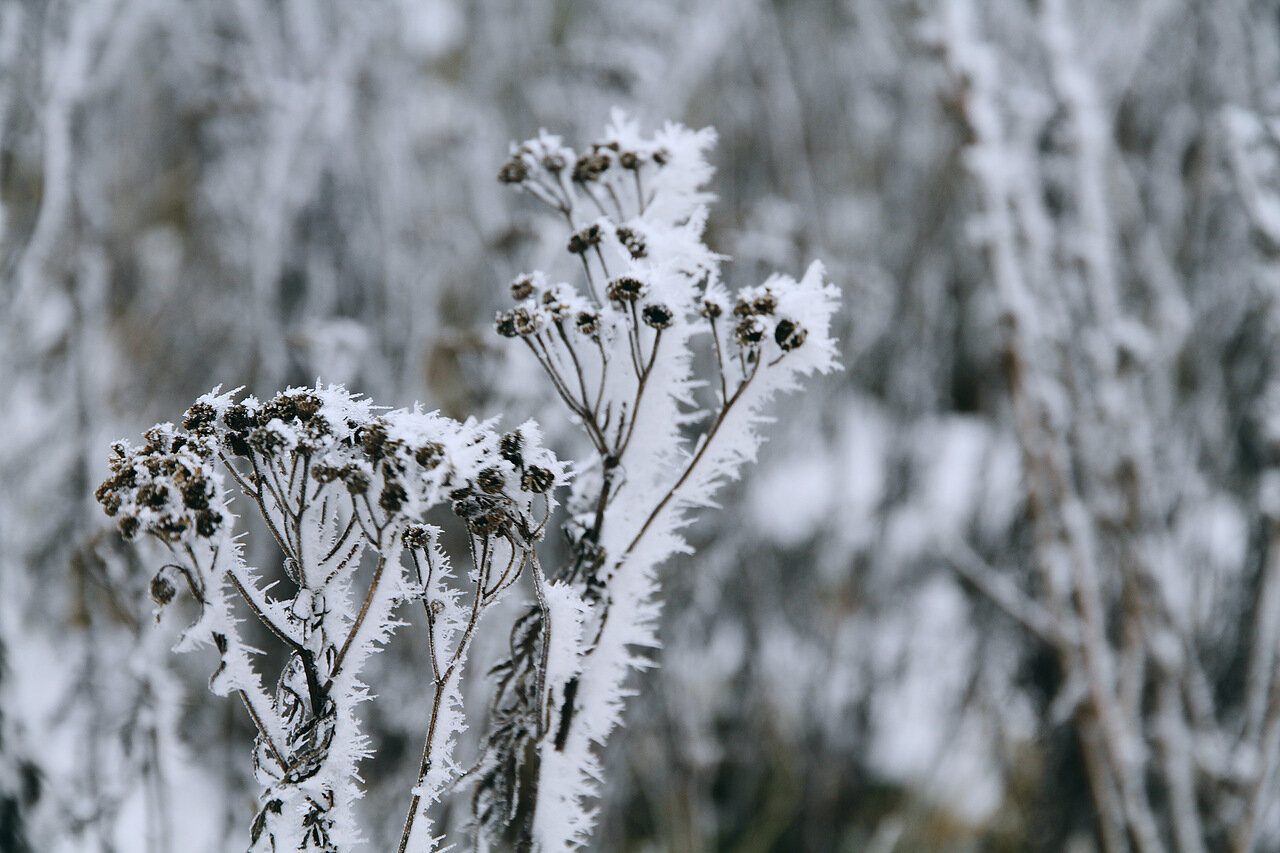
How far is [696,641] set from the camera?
2.23 m

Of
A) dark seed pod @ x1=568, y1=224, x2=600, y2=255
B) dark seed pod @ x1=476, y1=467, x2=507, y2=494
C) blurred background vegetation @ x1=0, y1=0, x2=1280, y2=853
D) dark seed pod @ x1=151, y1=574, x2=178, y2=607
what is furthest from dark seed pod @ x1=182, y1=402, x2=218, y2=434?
blurred background vegetation @ x1=0, y1=0, x2=1280, y2=853

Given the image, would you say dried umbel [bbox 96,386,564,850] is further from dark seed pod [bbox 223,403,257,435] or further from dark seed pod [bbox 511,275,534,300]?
dark seed pod [bbox 511,275,534,300]

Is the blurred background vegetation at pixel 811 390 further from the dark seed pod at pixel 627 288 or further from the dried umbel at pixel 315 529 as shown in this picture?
the dark seed pod at pixel 627 288

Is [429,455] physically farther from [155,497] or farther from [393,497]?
[155,497]

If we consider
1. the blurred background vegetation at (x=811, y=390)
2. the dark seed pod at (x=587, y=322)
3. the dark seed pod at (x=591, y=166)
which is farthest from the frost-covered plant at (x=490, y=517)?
the blurred background vegetation at (x=811, y=390)

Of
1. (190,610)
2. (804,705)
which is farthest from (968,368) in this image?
(190,610)

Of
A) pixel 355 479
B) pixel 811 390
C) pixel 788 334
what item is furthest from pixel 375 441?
pixel 811 390

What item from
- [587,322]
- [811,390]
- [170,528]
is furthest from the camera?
[811,390]

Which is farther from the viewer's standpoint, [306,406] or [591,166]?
[591,166]

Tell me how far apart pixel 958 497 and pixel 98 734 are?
3.13 meters

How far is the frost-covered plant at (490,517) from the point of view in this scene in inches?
23.2

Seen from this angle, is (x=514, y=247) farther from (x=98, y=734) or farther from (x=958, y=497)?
(x=958, y=497)

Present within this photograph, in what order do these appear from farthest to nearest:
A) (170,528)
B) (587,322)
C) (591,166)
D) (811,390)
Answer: (811,390)
(591,166)
(587,322)
(170,528)

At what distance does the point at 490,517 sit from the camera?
0.63 meters
